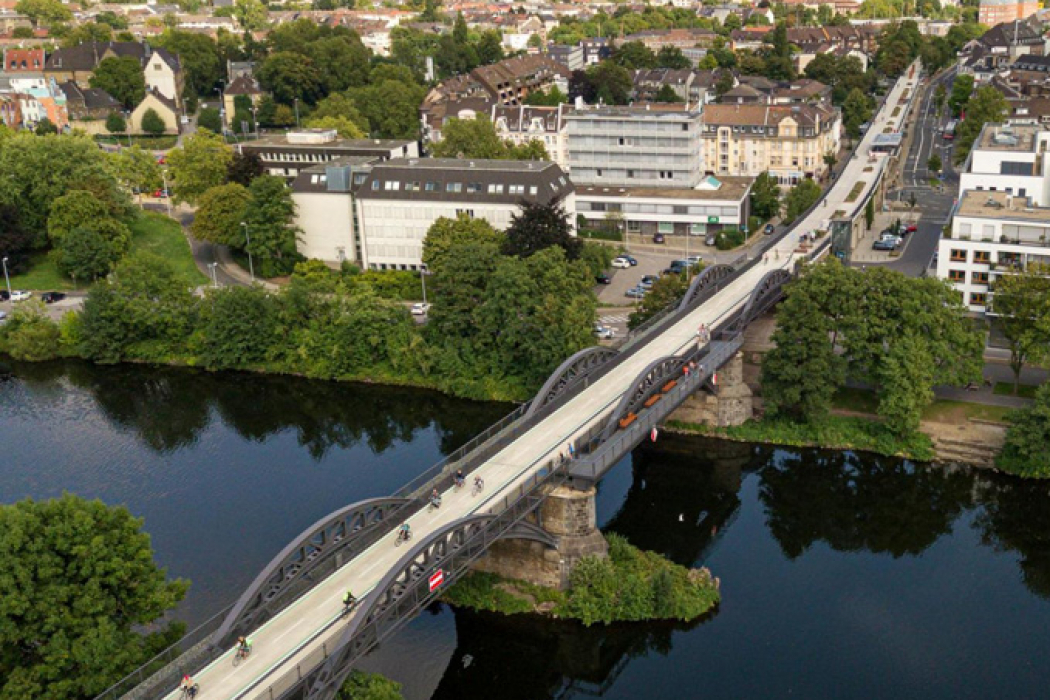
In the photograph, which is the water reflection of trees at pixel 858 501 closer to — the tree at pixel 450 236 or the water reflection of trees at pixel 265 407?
the water reflection of trees at pixel 265 407

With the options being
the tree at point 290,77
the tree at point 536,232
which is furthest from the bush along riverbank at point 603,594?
the tree at point 290,77

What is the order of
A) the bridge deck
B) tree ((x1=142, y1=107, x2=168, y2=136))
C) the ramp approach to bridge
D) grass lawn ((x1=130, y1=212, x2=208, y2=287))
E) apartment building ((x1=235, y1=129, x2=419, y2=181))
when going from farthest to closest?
tree ((x1=142, y1=107, x2=168, y2=136)) → apartment building ((x1=235, y1=129, x2=419, y2=181)) → grass lawn ((x1=130, y1=212, x2=208, y2=287)) → the ramp approach to bridge → the bridge deck

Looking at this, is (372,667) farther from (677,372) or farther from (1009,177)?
(1009,177)

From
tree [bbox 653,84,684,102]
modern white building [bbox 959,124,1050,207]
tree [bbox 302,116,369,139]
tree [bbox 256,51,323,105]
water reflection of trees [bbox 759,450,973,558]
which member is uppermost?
tree [bbox 256,51,323,105]

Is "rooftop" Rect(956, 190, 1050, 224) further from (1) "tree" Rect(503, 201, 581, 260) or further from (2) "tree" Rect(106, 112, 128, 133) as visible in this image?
(2) "tree" Rect(106, 112, 128, 133)

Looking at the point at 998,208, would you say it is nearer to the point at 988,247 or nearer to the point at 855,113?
the point at 988,247

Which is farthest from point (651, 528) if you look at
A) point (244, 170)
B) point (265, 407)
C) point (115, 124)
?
point (115, 124)

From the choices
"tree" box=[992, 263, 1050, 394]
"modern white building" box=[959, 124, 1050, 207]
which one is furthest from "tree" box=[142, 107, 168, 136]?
"tree" box=[992, 263, 1050, 394]
